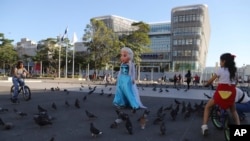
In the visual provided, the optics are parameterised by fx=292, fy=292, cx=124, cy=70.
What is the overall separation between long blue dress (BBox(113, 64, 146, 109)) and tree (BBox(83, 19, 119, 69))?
126 ft

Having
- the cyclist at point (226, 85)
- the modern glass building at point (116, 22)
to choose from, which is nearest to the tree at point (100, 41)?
the cyclist at point (226, 85)

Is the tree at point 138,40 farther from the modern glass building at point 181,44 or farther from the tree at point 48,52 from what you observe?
the modern glass building at point 181,44

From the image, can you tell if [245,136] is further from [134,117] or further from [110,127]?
[134,117]

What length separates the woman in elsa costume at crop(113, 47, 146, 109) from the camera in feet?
32.5

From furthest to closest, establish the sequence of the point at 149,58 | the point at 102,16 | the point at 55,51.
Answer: the point at 102,16 → the point at 149,58 → the point at 55,51

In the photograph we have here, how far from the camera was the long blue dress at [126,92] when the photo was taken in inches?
389

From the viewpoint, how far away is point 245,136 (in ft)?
12.1

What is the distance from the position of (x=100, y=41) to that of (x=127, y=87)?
1555 inches

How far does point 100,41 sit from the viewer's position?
4881 centimetres

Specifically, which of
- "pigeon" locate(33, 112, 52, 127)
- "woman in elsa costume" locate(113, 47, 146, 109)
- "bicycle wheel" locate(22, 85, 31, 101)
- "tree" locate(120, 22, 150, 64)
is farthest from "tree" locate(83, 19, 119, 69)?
"pigeon" locate(33, 112, 52, 127)

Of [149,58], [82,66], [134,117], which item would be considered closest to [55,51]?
[82,66]

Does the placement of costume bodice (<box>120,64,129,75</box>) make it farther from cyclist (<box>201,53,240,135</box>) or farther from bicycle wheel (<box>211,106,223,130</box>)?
cyclist (<box>201,53,240,135</box>)

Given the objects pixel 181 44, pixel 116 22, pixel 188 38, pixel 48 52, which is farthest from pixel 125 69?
pixel 116 22

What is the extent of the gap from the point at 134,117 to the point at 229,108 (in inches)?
127
